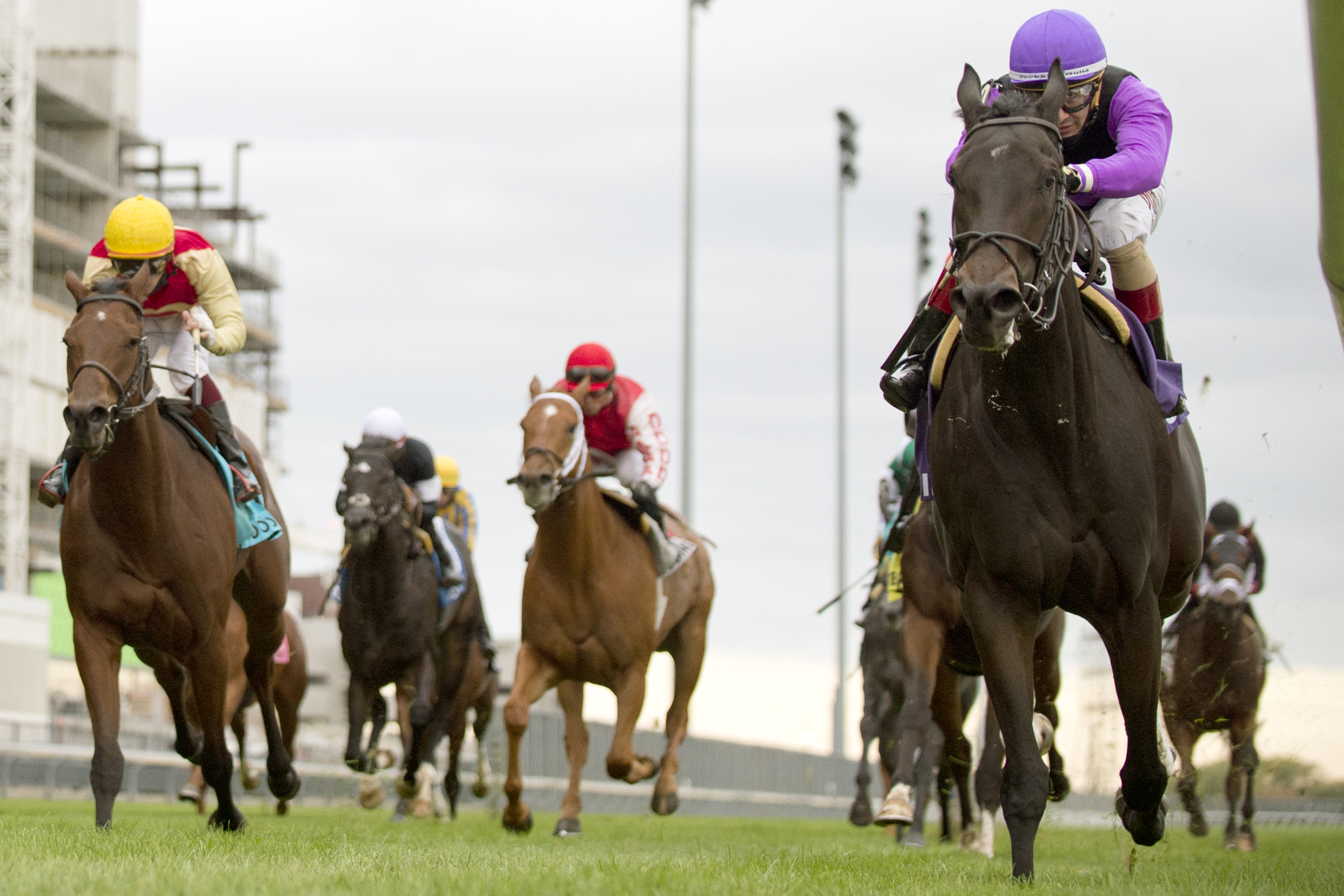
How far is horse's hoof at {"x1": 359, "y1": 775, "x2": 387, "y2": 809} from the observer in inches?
571

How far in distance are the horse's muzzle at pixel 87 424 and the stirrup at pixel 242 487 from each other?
182 cm

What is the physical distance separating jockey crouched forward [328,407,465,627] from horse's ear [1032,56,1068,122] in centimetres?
893

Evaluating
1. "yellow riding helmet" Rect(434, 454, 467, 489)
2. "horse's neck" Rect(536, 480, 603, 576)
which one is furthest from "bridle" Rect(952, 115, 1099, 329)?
"yellow riding helmet" Rect(434, 454, 467, 489)

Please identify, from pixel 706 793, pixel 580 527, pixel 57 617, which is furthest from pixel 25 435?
pixel 580 527

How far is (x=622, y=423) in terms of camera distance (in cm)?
1400

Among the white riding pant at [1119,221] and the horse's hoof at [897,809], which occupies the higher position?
the white riding pant at [1119,221]

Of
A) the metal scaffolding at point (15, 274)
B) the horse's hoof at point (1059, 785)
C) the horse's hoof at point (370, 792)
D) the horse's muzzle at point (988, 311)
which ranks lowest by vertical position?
the horse's hoof at point (370, 792)

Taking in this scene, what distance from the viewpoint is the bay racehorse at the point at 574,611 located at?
12.2m

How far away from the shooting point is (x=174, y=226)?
980cm

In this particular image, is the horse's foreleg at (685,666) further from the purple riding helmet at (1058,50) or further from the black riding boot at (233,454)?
the purple riding helmet at (1058,50)

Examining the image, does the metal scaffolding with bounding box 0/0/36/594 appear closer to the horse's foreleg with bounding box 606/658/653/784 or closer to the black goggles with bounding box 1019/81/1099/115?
the horse's foreleg with bounding box 606/658/653/784

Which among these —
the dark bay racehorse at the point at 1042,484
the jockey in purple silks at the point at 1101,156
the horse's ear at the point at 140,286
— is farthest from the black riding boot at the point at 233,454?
the dark bay racehorse at the point at 1042,484

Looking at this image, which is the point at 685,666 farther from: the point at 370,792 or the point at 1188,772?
the point at 1188,772

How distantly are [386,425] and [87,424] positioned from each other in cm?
734
